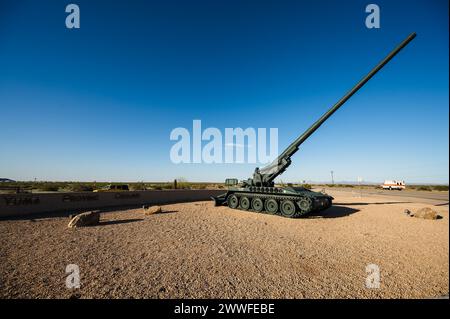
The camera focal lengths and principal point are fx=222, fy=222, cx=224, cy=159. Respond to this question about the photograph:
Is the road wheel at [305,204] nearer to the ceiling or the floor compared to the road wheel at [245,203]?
nearer to the ceiling

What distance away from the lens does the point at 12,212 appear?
33.7ft

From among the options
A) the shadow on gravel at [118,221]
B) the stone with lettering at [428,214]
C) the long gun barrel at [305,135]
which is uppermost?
the long gun barrel at [305,135]

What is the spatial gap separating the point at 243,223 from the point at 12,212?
34.9 feet

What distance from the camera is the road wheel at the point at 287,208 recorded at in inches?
436

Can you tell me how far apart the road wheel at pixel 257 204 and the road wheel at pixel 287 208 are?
130 centimetres

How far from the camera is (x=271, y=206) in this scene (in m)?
12.2

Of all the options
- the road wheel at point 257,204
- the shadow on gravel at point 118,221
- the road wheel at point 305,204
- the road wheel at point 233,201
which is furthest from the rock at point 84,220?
the road wheel at point 305,204

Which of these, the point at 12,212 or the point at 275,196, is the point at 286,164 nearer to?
the point at 275,196

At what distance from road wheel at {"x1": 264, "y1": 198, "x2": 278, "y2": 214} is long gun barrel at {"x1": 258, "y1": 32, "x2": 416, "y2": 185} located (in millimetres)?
1309

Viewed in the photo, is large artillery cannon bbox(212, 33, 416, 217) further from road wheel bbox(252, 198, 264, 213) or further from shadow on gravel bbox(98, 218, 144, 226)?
shadow on gravel bbox(98, 218, 144, 226)

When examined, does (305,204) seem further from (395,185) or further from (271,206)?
(395,185)

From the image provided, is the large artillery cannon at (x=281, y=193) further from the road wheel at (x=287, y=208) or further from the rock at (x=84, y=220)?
the rock at (x=84, y=220)

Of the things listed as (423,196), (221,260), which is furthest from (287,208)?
(423,196)
